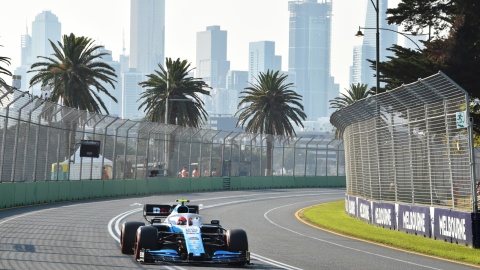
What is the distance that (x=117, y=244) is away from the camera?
20406mm

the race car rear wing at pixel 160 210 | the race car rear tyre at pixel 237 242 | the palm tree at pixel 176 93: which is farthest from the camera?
the palm tree at pixel 176 93

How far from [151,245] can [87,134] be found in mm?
30118

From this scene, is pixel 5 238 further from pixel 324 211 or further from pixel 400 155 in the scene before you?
pixel 324 211

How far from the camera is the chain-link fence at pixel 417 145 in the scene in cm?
2236

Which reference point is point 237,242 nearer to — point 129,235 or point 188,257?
point 188,257

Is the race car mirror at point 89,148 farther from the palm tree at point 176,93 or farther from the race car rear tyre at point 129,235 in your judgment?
the race car rear tyre at point 129,235

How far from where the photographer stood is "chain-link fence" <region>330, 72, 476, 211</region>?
22359mm

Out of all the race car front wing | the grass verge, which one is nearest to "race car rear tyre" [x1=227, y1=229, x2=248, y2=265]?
the race car front wing

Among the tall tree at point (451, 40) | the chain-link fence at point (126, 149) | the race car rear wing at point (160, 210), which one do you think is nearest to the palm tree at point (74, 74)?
the chain-link fence at point (126, 149)

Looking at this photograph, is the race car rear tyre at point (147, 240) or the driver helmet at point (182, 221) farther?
the driver helmet at point (182, 221)

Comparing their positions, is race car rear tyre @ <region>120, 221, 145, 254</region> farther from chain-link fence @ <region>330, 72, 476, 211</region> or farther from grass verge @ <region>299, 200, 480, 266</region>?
chain-link fence @ <region>330, 72, 476, 211</region>

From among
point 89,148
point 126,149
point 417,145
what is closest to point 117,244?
point 417,145

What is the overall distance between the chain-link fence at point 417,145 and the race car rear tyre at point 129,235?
743cm

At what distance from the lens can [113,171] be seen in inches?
1924
